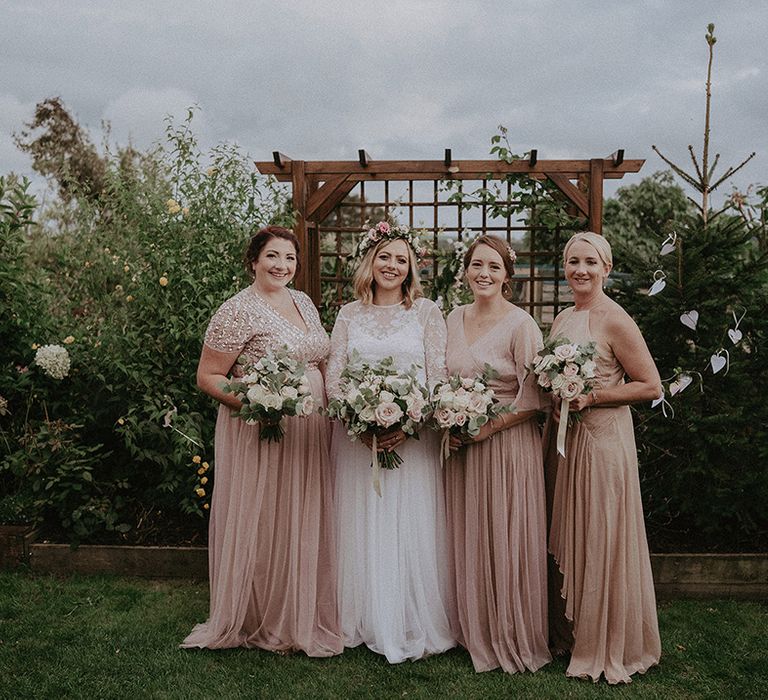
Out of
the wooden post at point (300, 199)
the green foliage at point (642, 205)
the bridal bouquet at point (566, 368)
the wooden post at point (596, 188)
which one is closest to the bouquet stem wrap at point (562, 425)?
the bridal bouquet at point (566, 368)

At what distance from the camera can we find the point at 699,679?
3.46 m

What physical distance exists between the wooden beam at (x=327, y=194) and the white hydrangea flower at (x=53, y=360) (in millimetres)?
2303

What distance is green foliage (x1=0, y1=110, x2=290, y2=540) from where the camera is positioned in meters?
4.78

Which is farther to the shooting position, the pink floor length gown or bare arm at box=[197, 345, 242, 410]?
bare arm at box=[197, 345, 242, 410]

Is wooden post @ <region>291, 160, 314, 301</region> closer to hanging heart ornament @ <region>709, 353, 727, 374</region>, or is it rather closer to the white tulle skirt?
the white tulle skirt

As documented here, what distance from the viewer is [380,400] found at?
10.5ft

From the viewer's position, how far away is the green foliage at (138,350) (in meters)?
4.78

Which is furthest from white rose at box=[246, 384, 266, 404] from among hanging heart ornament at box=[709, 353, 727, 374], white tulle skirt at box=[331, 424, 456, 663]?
hanging heart ornament at box=[709, 353, 727, 374]

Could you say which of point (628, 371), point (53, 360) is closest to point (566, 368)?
point (628, 371)

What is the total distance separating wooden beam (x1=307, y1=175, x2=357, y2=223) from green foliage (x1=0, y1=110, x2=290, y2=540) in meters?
0.74

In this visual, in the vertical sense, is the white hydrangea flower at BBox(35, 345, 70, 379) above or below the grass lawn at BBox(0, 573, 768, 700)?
above

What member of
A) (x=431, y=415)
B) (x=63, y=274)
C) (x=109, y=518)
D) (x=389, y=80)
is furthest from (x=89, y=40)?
(x=431, y=415)

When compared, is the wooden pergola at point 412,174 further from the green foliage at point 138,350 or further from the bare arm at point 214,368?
the bare arm at point 214,368

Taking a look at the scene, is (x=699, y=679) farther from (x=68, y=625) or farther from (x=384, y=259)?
(x=68, y=625)
